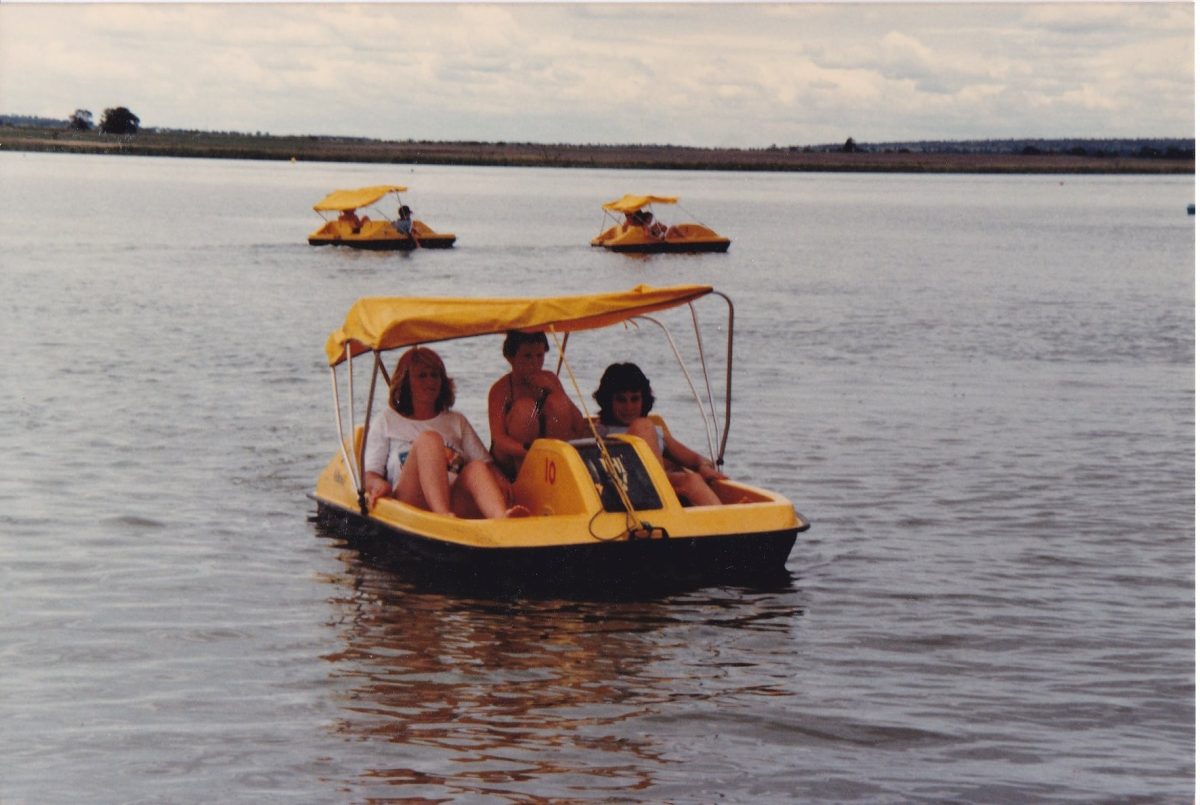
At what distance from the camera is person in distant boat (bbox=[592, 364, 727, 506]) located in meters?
11.6

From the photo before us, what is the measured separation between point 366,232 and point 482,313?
3787 cm

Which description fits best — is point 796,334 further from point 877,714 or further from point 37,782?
point 37,782

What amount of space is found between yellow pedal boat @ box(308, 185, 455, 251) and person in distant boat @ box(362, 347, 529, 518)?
3462cm

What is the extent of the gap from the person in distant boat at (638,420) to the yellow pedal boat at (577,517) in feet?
1.13

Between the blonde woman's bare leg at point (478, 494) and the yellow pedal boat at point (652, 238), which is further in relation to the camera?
the yellow pedal boat at point (652, 238)

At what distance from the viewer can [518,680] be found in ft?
30.1

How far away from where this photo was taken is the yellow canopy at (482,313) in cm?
1096

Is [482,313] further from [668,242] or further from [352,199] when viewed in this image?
[668,242]

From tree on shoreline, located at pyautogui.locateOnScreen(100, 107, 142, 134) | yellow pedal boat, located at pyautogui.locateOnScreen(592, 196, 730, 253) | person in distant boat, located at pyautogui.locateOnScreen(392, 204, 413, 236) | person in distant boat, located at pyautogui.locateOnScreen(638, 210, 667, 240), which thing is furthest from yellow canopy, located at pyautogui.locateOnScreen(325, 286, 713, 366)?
tree on shoreline, located at pyautogui.locateOnScreen(100, 107, 142, 134)

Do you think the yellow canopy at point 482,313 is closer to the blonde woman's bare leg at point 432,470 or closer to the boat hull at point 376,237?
the blonde woman's bare leg at point 432,470

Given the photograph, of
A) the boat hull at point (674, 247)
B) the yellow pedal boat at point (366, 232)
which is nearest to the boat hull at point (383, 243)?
the yellow pedal boat at point (366, 232)

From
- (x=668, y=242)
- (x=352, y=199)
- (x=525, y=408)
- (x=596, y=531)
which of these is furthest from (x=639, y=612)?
(x=668, y=242)

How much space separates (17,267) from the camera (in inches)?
1586

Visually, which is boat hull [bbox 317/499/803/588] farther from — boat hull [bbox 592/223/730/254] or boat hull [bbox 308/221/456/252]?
boat hull [bbox 592/223/730/254]
